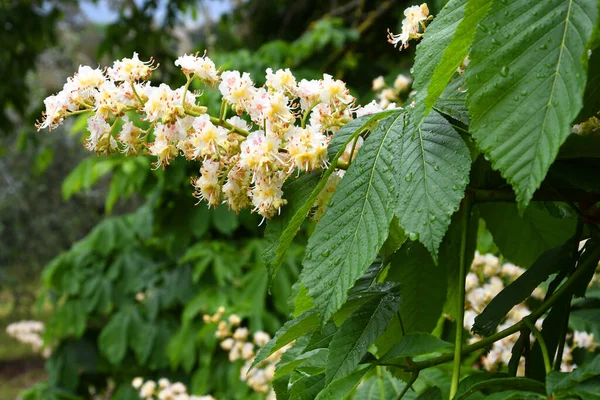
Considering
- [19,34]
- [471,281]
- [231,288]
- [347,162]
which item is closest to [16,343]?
[19,34]

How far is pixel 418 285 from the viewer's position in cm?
77

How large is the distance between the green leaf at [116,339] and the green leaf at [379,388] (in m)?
2.49

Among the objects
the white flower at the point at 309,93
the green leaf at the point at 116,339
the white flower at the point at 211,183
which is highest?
the green leaf at the point at 116,339

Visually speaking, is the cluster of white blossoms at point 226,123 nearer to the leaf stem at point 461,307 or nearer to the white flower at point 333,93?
the white flower at point 333,93

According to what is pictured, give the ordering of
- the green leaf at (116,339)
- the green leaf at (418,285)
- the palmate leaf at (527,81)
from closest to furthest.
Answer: the palmate leaf at (527,81) → the green leaf at (418,285) → the green leaf at (116,339)

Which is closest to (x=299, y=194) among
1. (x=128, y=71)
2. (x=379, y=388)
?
(x=128, y=71)

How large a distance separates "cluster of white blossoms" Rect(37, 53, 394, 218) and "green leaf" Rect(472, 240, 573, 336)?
0.24m

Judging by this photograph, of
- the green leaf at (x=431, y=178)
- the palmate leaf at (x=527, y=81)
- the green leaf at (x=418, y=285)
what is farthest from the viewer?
the green leaf at (x=418, y=285)

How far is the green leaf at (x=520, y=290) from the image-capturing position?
2.27 feet

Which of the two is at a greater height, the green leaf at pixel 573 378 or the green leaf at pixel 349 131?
the green leaf at pixel 349 131

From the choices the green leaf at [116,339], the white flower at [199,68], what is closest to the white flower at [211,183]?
the white flower at [199,68]

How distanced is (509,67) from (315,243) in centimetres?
22

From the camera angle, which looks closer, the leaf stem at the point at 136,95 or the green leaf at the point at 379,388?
the leaf stem at the point at 136,95

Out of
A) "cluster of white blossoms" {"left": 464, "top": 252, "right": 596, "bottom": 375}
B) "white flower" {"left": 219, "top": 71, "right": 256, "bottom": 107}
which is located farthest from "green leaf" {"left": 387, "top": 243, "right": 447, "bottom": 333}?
"cluster of white blossoms" {"left": 464, "top": 252, "right": 596, "bottom": 375}
